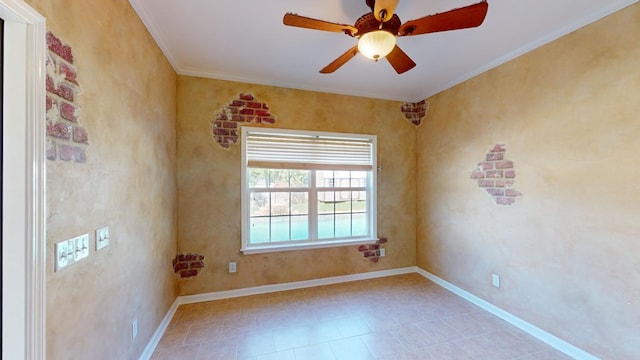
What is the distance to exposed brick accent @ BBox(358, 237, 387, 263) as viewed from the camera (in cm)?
351

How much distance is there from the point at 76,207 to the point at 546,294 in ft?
11.4

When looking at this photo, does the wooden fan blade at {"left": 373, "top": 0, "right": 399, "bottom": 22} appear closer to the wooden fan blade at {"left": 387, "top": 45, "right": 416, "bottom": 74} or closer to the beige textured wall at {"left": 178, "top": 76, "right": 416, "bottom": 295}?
the wooden fan blade at {"left": 387, "top": 45, "right": 416, "bottom": 74}

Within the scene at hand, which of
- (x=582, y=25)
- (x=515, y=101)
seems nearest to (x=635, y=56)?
(x=582, y=25)

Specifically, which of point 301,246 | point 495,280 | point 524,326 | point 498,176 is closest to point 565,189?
point 498,176

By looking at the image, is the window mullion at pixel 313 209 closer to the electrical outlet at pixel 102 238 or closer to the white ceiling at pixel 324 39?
the white ceiling at pixel 324 39

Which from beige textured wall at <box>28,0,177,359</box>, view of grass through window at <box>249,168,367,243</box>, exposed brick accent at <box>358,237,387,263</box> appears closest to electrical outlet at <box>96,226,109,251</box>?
beige textured wall at <box>28,0,177,359</box>

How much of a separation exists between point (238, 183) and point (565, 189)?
318cm

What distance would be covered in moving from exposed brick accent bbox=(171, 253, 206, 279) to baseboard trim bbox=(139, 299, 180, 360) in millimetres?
291

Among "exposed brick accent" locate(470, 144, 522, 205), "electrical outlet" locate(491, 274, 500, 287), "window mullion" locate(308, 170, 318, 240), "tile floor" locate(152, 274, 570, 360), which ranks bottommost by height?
"tile floor" locate(152, 274, 570, 360)

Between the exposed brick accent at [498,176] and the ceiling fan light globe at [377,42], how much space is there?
6.03 feet

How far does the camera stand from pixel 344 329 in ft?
7.74

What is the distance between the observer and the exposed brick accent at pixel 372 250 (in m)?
3.51

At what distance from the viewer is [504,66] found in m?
2.53

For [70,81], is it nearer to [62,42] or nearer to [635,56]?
[62,42]
